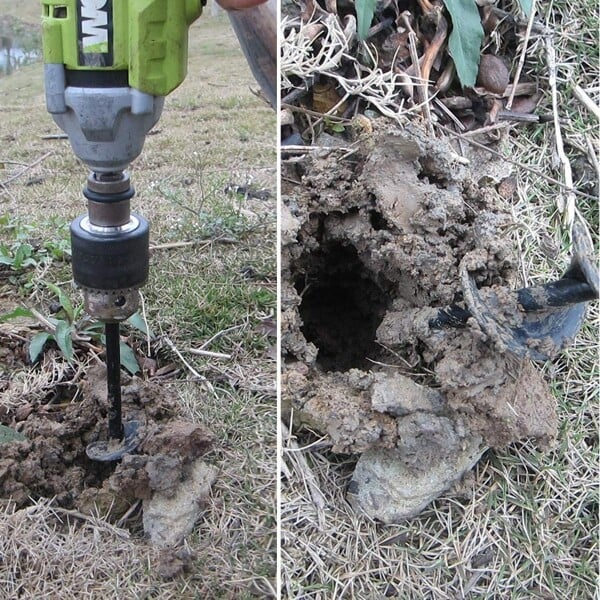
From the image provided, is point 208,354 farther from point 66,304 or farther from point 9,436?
point 9,436

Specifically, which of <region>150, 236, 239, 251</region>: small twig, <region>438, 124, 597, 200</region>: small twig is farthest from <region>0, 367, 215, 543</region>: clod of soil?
<region>438, 124, 597, 200</region>: small twig

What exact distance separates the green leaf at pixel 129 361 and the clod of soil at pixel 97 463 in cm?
11

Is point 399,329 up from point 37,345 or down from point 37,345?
up

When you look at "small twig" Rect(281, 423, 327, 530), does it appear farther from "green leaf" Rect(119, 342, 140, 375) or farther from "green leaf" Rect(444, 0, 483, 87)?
"green leaf" Rect(444, 0, 483, 87)

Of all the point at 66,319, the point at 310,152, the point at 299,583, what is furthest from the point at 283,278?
the point at 66,319

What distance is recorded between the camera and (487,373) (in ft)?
3.56

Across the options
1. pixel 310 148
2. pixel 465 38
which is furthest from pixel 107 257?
pixel 465 38

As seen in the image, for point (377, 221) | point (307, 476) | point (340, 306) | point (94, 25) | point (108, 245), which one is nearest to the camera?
point (94, 25)

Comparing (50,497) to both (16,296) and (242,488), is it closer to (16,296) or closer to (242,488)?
(242,488)

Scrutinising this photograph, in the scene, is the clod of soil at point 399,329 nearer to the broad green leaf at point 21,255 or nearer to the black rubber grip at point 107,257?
the black rubber grip at point 107,257

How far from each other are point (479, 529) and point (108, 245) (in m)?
0.73

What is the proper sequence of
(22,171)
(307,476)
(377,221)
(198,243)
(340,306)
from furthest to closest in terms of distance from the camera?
(22,171) → (198,243) → (340,306) → (377,221) → (307,476)

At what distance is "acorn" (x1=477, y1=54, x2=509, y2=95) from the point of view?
1619mm

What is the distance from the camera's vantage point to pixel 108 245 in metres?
1.06
